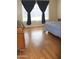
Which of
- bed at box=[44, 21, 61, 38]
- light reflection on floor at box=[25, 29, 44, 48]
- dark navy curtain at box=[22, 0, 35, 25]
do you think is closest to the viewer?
light reflection on floor at box=[25, 29, 44, 48]

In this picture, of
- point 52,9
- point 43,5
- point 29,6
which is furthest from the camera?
point 52,9

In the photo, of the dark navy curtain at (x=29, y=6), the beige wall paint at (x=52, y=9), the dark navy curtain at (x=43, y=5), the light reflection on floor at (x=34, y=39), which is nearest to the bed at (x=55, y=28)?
the light reflection on floor at (x=34, y=39)

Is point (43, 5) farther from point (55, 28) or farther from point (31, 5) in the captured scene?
point (55, 28)

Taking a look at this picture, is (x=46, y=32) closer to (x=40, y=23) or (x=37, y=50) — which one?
(x=40, y=23)

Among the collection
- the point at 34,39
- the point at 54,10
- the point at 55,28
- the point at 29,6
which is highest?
the point at 29,6

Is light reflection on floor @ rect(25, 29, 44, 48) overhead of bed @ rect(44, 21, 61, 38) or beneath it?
beneath

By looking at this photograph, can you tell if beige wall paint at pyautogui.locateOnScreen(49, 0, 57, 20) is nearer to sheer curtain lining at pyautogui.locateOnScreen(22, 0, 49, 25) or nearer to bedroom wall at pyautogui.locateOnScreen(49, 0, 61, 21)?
bedroom wall at pyautogui.locateOnScreen(49, 0, 61, 21)

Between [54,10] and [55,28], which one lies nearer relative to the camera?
[55,28]

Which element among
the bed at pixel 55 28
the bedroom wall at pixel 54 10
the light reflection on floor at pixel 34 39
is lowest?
the light reflection on floor at pixel 34 39

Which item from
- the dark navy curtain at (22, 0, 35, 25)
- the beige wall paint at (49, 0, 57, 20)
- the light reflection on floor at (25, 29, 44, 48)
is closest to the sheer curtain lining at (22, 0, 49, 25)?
the dark navy curtain at (22, 0, 35, 25)

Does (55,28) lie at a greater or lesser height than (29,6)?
lesser

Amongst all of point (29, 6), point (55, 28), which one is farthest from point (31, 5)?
point (55, 28)

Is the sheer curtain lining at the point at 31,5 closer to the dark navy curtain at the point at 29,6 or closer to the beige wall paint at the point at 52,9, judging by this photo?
the dark navy curtain at the point at 29,6

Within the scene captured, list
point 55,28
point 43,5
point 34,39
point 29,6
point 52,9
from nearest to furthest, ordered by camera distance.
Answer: point 34,39, point 55,28, point 29,6, point 43,5, point 52,9
